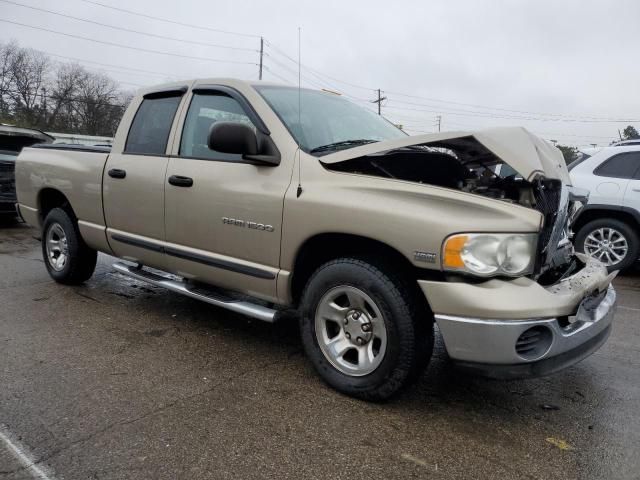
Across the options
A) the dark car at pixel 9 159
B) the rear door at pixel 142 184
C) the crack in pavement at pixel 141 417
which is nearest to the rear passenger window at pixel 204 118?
the rear door at pixel 142 184

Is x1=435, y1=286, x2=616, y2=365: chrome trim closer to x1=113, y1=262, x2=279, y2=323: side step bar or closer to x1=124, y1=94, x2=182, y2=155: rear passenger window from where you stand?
x1=113, y1=262, x2=279, y2=323: side step bar

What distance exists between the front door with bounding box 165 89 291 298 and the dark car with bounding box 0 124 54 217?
→ 6.77 m

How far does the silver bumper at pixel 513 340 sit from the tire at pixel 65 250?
12.6 feet

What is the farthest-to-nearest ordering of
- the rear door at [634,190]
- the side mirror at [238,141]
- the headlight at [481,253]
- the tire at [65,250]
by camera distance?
1. the rear door at [634,190]
2. the tire at [65,250]
3. the side mirror at [238,141]
4. the headlight at [481,253]

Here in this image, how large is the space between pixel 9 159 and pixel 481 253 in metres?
9.34

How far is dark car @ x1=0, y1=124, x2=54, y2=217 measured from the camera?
9.20 m

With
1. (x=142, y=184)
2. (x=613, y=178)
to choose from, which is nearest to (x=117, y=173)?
(x=142, y=184)

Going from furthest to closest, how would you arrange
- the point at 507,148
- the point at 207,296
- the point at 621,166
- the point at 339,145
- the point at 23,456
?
the point at 621,166
the point at 207,296
the point at 339,145
the point at 507,148
the point at 23,456

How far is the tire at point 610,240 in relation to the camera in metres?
6.77

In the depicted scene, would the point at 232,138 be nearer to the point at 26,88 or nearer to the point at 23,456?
the point at 23,456

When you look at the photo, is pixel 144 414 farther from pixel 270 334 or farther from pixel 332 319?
pixel 270 334

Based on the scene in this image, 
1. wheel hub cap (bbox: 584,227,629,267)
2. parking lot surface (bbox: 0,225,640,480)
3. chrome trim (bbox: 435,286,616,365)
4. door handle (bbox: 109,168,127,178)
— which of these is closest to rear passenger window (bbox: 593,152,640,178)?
wheel hub cap (bbox: 584,227,629,267)

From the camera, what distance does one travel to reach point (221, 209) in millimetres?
3492

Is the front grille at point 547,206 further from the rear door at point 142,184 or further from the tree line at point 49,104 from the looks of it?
the tree line at point 49,104
